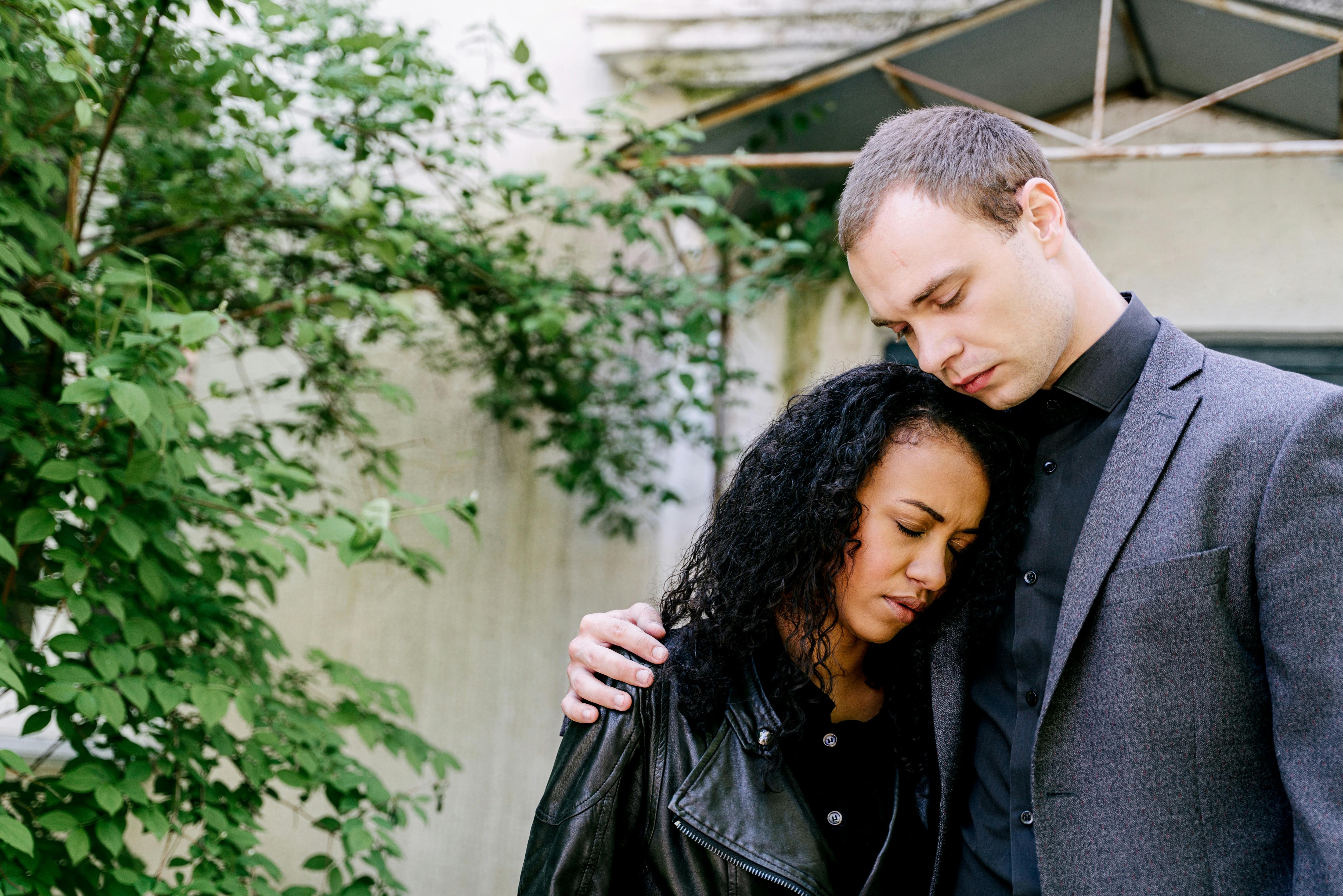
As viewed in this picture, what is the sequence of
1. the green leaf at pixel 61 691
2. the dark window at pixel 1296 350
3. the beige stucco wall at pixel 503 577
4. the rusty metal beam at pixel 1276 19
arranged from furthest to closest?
the beige stucco wall at pixel 503 577
the dark window at pixel 1296 350
the rusty metal beam at pixel 1276 19
the green leaf at pixel 61 691

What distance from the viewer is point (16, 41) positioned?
2.10 meters

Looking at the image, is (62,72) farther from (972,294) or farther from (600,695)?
(972,294)

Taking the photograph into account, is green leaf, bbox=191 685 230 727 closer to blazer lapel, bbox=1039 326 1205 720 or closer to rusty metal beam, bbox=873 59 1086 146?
blazer lapel, bbox=1039 326 1205 720

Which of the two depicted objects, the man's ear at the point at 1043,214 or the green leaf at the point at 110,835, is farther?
the green leaf at the point at 110,835

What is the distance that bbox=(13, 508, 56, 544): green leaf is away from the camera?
2055 millimetres

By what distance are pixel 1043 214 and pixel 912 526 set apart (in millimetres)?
577

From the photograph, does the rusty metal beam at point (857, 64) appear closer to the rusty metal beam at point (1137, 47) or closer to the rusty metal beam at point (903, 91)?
the rusty metal beam at point (903, 91)

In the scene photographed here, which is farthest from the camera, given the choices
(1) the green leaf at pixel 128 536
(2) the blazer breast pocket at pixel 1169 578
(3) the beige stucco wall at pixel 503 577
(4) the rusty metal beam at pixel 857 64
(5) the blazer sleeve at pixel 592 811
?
(3) the beige stucco wall at pixel 503 577

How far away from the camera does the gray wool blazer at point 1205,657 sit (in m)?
Answer: 1.29

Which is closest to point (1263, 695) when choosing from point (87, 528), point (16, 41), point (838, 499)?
point (838, 499)

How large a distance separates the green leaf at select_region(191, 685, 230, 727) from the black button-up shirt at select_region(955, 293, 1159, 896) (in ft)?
4.95

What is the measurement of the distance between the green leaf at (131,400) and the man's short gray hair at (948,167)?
1.29 m

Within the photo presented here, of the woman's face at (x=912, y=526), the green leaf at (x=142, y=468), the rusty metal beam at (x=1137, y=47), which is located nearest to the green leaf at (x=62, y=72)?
the green leaf at (x=142, y=468)

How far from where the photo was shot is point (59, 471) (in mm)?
2066
